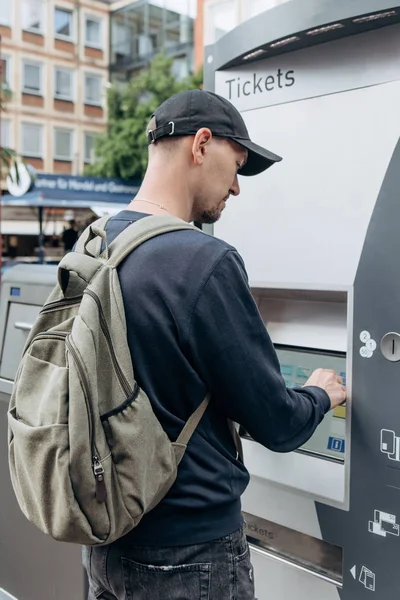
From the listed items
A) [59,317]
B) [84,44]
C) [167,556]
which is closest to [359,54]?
[59,317]

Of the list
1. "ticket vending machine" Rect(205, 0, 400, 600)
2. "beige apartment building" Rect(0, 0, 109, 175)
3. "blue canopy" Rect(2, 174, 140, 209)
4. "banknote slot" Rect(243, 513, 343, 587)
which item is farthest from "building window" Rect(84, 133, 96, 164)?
"banknote slot" Rect(243, 513, 343, 587)

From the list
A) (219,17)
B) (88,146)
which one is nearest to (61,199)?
→ (219,17)

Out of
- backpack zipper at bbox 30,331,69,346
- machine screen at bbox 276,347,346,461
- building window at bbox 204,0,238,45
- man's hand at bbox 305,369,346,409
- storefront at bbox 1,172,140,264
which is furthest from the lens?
building window at bbox 204,0,238,45

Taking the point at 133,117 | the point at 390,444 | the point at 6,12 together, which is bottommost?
the point at 390,444

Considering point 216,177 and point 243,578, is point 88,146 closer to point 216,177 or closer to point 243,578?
point 216,177

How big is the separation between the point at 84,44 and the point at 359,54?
25014 millimetres

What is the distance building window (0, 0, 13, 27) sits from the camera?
22.6 meters

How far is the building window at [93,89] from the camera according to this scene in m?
24.7

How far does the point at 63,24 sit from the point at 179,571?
25.9 m

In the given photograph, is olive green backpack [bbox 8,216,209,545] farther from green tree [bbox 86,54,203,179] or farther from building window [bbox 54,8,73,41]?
building window [bbox 54,8,73,41]

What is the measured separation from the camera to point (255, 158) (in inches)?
61.5

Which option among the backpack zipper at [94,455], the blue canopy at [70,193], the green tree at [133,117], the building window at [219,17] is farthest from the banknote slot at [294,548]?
the building window at [219,17]

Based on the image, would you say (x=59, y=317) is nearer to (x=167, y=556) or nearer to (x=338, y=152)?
(x=167, y=556)

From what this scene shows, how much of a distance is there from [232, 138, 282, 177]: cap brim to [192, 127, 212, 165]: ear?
7cm
